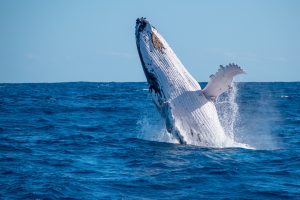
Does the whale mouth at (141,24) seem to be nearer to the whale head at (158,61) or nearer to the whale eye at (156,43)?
the whale head at (158,61)

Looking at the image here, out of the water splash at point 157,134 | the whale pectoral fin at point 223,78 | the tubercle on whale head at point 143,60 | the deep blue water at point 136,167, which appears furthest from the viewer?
the water splash at point 157,134

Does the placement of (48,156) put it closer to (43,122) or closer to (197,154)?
(197,154)

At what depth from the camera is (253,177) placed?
8102 mm

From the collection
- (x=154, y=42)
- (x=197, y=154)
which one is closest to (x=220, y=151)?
(x=197, y=154)

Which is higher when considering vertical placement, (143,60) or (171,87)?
(143,60)

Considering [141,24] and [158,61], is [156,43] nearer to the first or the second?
[158,61]

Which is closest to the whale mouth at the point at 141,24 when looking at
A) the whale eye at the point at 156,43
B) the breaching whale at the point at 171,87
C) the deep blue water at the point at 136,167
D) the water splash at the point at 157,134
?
the breaching whale at the point at 171,87

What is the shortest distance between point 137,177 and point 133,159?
162 cm

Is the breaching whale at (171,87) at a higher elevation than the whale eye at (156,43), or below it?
below

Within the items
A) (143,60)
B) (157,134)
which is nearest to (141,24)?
(143,60)

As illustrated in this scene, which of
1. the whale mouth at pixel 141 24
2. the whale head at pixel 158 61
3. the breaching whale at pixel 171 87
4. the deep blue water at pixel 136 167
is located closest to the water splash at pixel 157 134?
the deep blue water at pixel 136 167

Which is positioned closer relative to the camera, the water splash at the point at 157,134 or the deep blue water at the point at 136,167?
the deep blue water at the point at 136,167

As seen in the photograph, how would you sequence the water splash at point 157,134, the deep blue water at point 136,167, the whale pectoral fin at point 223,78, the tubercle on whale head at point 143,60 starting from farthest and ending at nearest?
the water splash at point 157,134, the tubercle on whale head at point 143,60, the whale pectoral fin at point 223,78, the deep blue water at point 136,167

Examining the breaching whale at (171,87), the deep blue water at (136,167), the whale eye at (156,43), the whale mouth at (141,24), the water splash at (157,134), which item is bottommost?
the deep blue water at (136,167)
